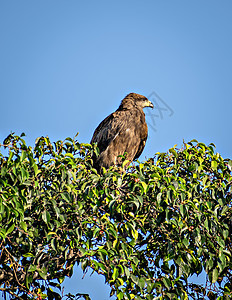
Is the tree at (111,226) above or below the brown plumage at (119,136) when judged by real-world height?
below

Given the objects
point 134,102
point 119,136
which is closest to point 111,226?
point 119,136

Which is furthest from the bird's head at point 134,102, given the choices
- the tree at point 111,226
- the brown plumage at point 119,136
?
the tree at point 111,226

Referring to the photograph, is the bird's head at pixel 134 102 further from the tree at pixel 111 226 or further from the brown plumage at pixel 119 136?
the tree at pixel 111 226

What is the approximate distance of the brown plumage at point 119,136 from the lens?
858 centimetres

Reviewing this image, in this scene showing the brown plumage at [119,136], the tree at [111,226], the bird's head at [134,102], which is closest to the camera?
the tree at [111,226]

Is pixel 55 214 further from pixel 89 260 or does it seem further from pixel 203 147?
pixel 203 147

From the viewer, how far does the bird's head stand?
9.24 meters

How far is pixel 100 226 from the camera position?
5.17 meters

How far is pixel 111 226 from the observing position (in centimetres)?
520

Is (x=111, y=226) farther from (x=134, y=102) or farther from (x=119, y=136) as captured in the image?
(x=134, y=102)

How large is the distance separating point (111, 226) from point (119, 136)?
3544 millimetres

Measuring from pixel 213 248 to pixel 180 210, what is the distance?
0.61 m

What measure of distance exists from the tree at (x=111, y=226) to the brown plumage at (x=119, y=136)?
9.17ft

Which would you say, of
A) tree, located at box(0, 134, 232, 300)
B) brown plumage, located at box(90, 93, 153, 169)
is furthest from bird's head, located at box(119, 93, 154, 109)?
tree, located at box(0, 134, 232, 300)
